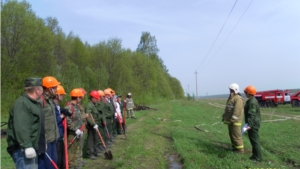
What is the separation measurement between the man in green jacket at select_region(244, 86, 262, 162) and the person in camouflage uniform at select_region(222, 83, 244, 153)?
0.23 meters

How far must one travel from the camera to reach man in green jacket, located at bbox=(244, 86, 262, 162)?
20.1 ft

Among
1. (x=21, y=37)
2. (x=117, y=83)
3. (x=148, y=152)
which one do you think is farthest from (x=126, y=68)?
(x=148, y=152)

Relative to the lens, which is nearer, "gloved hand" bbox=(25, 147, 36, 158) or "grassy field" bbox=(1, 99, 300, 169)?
"gloved hand" bbox=(25, 147, 36, 158)

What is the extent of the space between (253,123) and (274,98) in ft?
76.7

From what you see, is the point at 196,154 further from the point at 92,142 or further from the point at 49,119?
the point at 49,119

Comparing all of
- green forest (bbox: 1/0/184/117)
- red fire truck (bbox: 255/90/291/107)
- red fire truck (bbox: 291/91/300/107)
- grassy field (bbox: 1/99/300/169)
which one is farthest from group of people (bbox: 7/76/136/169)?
red fire truck (bbox: 255/90/291/107)

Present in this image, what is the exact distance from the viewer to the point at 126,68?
3222 cm

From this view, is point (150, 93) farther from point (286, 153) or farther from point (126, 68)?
point (286, 153)

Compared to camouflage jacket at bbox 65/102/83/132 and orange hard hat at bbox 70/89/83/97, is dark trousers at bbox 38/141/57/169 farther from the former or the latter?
orange hard hat at bbox 70/89/83/97

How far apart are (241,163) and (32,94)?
4.63 metres

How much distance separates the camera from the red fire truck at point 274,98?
26875 mm

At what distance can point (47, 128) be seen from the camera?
14.8 ft

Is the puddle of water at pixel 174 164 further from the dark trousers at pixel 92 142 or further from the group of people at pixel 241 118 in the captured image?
the dark trousers at pixel 92 142

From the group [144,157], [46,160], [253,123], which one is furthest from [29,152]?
[253,123]
